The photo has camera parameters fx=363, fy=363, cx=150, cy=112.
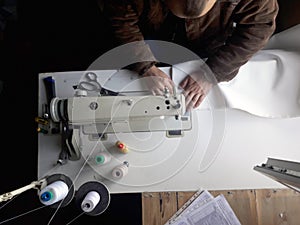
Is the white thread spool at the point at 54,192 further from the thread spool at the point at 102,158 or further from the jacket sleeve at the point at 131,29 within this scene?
the jacket sleeve at the point at 131,29

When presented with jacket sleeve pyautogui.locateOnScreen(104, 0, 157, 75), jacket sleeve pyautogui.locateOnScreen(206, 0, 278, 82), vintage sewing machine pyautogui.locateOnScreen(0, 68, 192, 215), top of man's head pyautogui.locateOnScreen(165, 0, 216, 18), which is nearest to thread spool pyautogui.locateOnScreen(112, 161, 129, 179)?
vintage sewing machine pyautogui.locateOnScreen(0, 68, 192, 215)

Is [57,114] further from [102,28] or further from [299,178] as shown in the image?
[102,28]

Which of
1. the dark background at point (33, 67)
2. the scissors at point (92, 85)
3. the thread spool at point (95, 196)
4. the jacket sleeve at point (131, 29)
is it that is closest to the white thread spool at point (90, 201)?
the thread spool at point (95, 196)

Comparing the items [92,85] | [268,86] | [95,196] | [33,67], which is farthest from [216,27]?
[33,67]

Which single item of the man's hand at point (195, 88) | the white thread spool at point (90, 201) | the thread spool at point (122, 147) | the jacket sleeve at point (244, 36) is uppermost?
the jacket sleeve at point (244, 36)

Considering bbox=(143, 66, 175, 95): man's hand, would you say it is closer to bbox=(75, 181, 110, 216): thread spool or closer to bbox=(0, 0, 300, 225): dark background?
bbox=(75, 181, 110, 216): thread spool

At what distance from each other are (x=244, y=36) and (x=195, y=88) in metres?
0.23

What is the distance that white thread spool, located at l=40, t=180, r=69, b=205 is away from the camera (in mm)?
920

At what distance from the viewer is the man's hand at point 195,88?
122 cm

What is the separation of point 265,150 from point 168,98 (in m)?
0.43

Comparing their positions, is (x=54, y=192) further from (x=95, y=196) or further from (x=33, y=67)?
(x=33, y=67)

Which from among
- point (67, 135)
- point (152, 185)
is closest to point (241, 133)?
point (152, 185)

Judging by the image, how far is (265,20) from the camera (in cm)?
112

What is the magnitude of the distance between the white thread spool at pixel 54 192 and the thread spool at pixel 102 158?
0.22 metres
